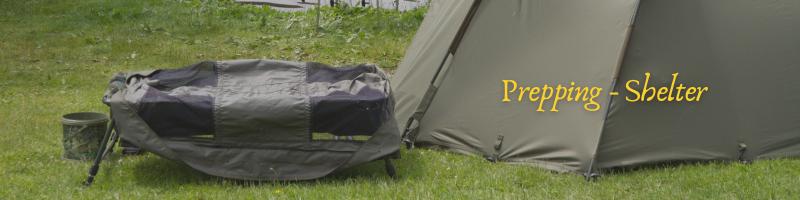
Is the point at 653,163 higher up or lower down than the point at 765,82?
lower down

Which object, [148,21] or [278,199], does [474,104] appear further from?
[148,21]

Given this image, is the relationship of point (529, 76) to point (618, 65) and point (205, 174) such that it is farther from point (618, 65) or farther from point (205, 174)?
point (205, 174)

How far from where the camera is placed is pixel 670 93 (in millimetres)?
3861

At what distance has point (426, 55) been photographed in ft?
15.7

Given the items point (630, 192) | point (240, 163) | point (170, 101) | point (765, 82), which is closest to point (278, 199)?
point (240, 163)

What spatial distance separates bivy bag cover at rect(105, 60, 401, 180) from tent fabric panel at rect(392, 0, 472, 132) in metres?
0.83

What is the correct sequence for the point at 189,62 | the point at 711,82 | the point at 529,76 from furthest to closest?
1. the point at 189,62
2. the point at 529,76
3. the point at 711,82

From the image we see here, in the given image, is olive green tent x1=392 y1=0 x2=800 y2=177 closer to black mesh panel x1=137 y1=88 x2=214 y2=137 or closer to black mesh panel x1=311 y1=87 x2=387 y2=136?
black mesh panel x1=311 y1=87 x2=387 y2=136

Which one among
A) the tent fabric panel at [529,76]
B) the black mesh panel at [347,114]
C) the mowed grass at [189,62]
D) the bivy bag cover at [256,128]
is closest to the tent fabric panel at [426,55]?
the tent fabric panel at [529,76]

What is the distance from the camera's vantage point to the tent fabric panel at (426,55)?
4609 mm

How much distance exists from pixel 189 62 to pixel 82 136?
4024 millimetres

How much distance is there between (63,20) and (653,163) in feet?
31.1

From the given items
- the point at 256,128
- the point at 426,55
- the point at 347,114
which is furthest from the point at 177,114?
the point at 426,55

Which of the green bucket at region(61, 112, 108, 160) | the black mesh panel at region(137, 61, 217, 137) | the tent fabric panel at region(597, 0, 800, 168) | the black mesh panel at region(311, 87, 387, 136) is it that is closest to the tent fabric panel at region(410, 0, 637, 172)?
the tent fabric panel at region(597, 0, 800, 168)
